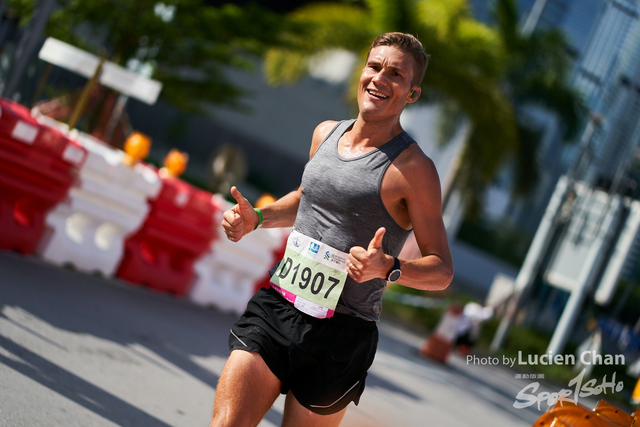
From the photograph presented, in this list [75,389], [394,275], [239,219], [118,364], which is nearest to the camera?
[394,275]

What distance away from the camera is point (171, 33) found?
48.1 feet

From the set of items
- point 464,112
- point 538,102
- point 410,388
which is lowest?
point 410,388

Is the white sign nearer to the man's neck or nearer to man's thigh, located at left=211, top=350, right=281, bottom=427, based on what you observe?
the man's neck

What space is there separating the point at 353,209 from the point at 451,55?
49.6ft

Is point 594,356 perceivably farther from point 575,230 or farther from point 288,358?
point 288,358

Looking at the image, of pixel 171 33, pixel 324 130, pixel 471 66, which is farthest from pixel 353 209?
pixel 471 66

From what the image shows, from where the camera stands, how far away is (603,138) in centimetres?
1897

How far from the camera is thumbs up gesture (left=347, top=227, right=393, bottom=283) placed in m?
2.55

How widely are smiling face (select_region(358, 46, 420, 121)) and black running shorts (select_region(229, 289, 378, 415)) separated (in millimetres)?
822

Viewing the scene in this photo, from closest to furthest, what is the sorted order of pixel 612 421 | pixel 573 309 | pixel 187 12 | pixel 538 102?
1. pixel 612 421
2. pixel 187 12
3. pixel 573 309
4. pixel 538 102

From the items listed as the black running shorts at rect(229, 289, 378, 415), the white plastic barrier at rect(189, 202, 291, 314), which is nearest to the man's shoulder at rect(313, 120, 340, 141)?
the black running shorts at rect(229, 289, 378, 415)

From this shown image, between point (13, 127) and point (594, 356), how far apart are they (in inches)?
581

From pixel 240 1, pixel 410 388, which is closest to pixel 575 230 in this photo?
pixel 410 388

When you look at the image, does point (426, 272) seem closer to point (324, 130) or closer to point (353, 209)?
point (353, 209)
